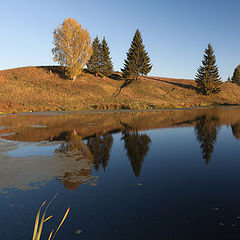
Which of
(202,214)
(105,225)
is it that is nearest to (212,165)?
(202,214)

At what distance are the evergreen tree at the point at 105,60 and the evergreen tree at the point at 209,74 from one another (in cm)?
2544

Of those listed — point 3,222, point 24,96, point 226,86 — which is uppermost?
point 226,86

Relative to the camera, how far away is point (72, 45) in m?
51.1

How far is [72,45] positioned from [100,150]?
1865 inches

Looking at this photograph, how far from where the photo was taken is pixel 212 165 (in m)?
6.73

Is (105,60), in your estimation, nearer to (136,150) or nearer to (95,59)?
(95,59)

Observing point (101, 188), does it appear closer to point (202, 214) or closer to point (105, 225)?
point (105, 225)

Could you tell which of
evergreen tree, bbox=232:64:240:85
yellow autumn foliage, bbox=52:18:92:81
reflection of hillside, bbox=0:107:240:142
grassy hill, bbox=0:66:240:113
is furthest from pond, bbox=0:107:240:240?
evergreen tree, bbox=232:64:240:85

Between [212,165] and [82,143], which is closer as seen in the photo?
[212,165]

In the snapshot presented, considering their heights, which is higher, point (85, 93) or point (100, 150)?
point (85, 93)

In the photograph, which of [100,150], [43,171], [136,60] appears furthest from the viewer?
[136,60]

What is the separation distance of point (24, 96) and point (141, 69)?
111ft

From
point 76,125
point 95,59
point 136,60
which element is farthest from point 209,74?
point 76,125

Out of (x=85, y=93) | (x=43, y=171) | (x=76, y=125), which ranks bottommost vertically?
(x=43, y=171)
